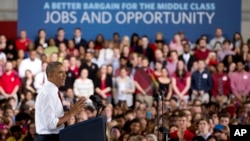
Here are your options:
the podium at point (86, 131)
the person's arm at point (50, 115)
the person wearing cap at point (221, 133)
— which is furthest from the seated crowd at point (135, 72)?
the podium at point (86, 131)

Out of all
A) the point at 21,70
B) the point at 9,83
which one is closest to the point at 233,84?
the point at 21,70

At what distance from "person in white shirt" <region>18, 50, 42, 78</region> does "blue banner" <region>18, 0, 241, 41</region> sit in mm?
2046

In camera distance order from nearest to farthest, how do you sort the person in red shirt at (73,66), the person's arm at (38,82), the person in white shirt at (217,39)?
1. the person's arm at (38,82)
2. the person in red shirt at (73,66)
3. the person in white shirt at (217,39)

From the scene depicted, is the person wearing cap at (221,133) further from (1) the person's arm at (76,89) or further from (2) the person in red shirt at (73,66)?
(2) the person in red shirt at (73,66)

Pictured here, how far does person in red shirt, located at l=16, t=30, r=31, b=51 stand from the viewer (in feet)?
69.7

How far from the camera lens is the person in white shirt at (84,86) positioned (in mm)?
19438

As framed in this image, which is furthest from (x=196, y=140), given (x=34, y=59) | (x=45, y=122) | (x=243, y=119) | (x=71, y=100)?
(x=34, y=59)

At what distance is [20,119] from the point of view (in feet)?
54.5

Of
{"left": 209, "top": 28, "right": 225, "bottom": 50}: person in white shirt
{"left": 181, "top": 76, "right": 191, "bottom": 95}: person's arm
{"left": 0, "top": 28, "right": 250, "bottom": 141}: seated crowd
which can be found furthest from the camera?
{"left": 209, "top": 28, "right": 225, "bottom": 50}: person in white shirt

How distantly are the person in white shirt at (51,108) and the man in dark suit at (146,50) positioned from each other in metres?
10.2

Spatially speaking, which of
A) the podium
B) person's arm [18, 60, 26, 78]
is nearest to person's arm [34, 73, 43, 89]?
person's arm [18, 60, 26, 78]

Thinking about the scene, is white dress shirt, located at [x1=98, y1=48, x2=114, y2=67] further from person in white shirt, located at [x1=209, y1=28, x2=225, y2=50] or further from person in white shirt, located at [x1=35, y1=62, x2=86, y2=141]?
person in white shirt, located at [x1=35, y1=62, x2=86, y2=141]

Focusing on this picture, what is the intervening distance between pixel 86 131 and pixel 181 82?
10.2 meters

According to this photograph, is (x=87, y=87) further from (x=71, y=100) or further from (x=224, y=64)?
(x=224, y=64)
